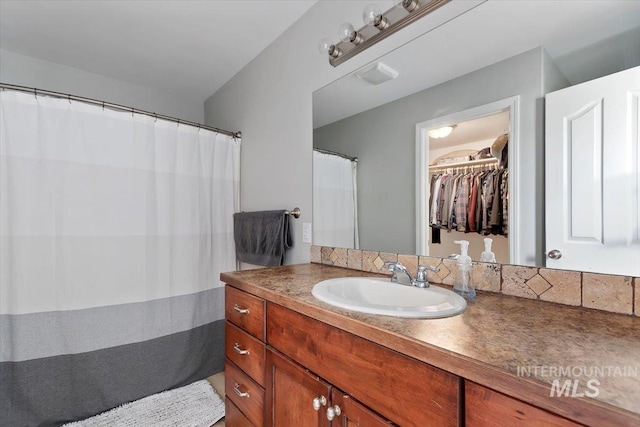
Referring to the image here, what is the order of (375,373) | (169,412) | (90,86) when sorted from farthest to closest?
1. (90,86)
2. (169,412)
3. (375,373)

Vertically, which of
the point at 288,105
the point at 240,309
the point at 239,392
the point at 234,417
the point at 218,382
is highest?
the point at 288,105

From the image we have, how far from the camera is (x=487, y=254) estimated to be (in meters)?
1.00

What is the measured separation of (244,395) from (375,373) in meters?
0.75

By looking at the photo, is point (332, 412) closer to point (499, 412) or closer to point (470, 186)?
point (499, 412)

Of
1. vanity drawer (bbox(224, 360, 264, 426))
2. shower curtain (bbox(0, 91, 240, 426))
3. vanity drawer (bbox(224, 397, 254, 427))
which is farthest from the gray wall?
shower curtain (bbox(0, 91, 240, 426))

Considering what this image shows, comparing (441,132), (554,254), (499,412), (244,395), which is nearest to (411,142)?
(441,132)

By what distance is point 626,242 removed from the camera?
77 cm

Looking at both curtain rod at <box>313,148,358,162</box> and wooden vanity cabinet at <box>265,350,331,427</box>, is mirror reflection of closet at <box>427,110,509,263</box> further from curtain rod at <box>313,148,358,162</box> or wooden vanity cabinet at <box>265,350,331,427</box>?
wooden vanity cabinet at <box>265,350,331,427</box>

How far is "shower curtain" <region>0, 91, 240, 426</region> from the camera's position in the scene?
151 cm

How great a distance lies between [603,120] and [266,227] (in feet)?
5.11

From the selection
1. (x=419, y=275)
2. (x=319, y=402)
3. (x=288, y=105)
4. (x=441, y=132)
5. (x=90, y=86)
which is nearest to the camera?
(x=319, y=402)

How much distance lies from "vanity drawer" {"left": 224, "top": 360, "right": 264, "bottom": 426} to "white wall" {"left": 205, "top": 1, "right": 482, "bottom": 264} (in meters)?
0.69

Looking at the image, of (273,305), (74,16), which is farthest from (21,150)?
(273,305)

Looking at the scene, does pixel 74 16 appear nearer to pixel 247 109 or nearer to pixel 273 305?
pixel 247 109
